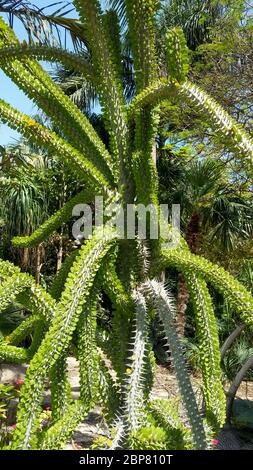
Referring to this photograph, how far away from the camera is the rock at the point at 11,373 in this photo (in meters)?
5.62

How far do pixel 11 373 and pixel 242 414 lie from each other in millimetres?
2811

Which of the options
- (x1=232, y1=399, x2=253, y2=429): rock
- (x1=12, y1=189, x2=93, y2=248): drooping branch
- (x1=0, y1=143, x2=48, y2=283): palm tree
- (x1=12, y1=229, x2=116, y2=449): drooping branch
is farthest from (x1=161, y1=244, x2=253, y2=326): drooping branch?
(x1=0, y1=143, x2=48, y2=283): palm tree

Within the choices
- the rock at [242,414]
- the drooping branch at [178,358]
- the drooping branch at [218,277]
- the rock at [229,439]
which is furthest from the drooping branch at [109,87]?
the rock at [242,414]

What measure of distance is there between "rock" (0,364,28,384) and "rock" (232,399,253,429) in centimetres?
253

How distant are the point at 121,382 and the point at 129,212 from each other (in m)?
0.89

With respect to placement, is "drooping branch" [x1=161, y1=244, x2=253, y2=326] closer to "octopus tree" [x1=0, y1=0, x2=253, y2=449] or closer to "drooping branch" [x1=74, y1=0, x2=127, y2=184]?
"octopus tree" [x1=0, y1=0, x2=253, y2=449]

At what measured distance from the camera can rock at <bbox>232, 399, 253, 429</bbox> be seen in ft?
14.6

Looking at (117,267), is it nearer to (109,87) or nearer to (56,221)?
(56,221)

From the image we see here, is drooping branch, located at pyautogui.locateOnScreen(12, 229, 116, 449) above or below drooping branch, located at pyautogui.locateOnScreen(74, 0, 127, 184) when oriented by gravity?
below

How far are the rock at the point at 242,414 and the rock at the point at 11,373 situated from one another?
2531mm
